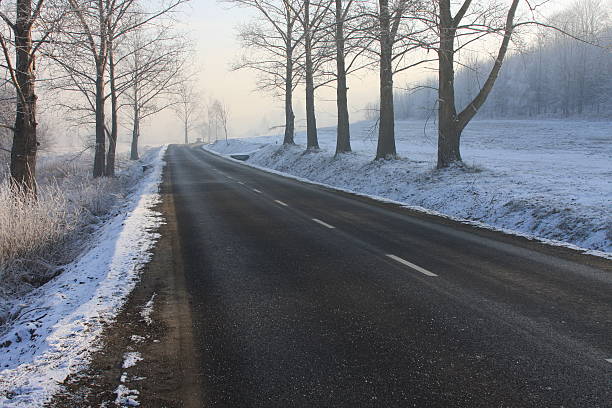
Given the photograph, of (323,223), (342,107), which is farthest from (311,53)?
(323,223)

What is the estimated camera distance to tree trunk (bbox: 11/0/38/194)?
29.2 feet

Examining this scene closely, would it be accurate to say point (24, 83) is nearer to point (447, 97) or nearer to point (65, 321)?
point (65, 321)

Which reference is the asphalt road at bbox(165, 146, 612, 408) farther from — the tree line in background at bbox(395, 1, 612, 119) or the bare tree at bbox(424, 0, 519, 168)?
the tree line in background at bbox(395, 1, 612, 119)

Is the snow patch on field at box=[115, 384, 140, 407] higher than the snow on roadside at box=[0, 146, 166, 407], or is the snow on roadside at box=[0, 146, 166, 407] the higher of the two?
the snow on roadside at box=[0, 146, 166, 407]

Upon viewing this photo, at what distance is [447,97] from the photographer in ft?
47.6

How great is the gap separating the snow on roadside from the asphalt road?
2.96ft

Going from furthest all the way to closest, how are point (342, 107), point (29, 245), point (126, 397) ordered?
point (342, 107) → point (29, 245) → point (126, 397)

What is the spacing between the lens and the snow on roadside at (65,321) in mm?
3115

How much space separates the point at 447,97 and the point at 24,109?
12357mm

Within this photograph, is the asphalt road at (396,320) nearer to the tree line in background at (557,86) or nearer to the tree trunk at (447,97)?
the tree trunk at (447,97)

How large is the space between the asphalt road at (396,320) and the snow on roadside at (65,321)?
901 millimetres

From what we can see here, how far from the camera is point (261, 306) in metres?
4.75

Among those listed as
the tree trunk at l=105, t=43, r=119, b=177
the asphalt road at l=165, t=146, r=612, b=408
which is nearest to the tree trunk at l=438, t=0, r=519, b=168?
the asphalt road at l=165, t=146, r=612, b=408

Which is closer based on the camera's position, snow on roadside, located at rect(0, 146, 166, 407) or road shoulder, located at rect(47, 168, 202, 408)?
road shoulder, located at rect(47, 168, 202, 408)
